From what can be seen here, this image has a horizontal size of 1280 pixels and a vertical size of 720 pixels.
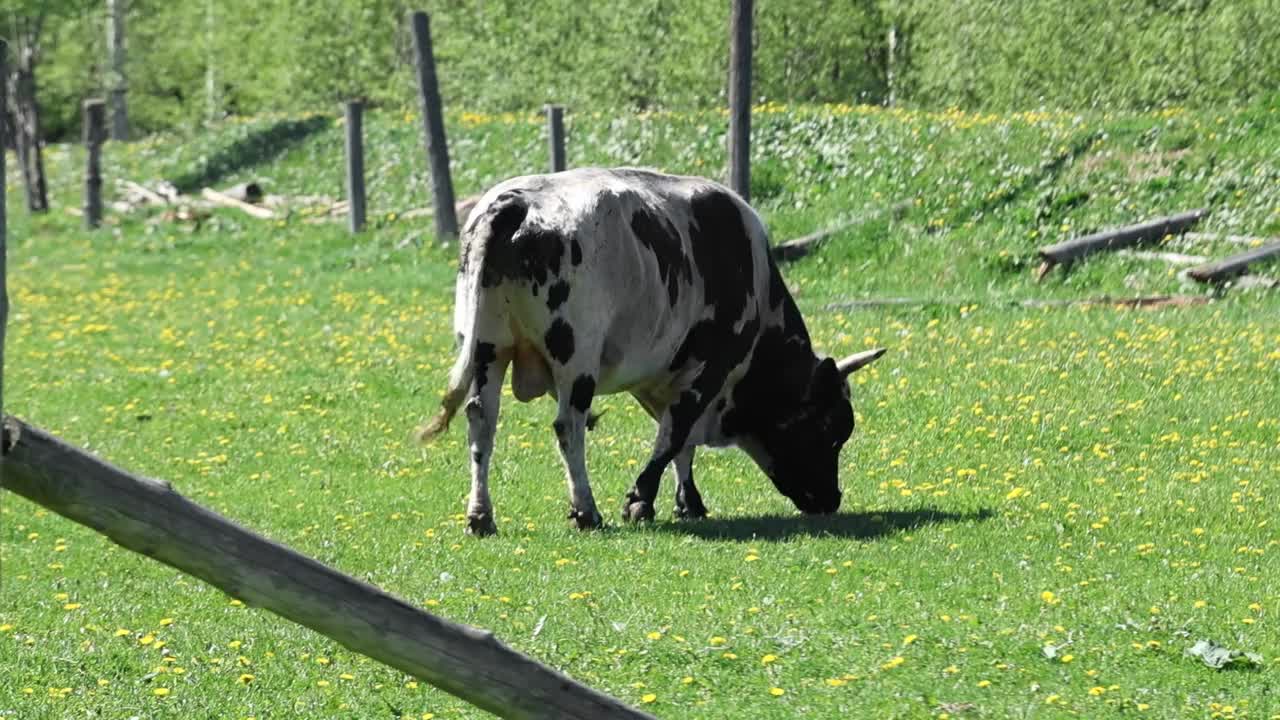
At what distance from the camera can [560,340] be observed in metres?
12.3

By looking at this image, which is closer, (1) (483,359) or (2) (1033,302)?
(1) (483,359)

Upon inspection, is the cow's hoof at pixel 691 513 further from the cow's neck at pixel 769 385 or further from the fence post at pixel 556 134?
the fence post at pixel 556 134

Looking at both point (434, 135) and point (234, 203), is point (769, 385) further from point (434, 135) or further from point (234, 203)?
point (234, 203)

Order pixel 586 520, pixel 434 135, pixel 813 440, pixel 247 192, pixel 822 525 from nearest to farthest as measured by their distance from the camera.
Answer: pixel 586 520, pixel 822 525, pixel 813 440, pixel 434 135, pixel 247 192

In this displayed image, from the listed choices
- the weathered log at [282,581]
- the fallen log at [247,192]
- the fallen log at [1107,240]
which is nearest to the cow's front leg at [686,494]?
the weathered log at [282,581]

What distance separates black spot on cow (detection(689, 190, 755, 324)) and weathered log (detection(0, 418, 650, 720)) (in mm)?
7611

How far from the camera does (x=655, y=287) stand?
12.9 meters

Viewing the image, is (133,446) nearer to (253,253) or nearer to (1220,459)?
(1220,459)

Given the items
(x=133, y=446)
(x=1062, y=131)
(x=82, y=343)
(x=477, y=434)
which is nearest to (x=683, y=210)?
(x=477, y=434)

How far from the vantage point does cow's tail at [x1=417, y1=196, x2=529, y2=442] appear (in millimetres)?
12156

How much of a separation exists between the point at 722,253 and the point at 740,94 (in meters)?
9.71

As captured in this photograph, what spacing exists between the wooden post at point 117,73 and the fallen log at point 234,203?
2106cm

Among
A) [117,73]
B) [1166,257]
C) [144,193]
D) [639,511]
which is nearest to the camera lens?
[639,511]

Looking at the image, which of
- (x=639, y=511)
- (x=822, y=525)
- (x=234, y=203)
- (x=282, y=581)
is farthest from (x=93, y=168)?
(x=282, y=581)
